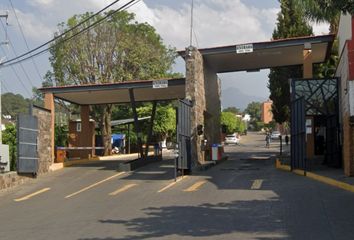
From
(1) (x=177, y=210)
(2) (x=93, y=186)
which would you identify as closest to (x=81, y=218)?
(1) (x=177, y=210)

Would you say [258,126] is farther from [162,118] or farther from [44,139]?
[44,139]

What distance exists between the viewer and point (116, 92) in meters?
33.2

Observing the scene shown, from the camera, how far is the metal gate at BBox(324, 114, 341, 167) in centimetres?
2517

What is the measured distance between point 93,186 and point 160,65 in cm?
2890

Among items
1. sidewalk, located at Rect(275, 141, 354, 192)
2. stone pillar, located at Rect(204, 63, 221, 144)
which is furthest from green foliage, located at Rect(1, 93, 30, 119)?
sidewalk, located at Rect(275, 141, 354, 192)

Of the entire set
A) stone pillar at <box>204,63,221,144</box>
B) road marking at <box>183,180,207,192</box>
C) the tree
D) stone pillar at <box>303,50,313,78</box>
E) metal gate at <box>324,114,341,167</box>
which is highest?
the tree

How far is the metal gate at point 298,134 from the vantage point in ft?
76.7

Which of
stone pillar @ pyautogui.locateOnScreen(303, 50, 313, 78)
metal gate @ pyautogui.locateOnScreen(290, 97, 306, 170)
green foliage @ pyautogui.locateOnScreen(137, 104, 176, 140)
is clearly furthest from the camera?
green foliage @ pyautogui.locateOnScreen(137, 104, 176, 140)

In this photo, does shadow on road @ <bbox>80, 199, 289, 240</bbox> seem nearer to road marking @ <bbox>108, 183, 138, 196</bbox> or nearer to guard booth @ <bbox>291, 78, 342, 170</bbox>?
road marking @ <bbox>108, 183, 138, 196</bbox>

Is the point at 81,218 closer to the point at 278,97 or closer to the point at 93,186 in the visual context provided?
the point at 93,186

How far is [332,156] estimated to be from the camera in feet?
84.2

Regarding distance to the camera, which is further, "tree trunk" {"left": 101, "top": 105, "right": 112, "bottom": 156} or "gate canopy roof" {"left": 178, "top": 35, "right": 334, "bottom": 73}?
"tree trunk" {"left": 101, "top": 105, "right": 112, "bottom": 156}

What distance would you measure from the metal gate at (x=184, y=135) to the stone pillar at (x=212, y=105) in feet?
16.3

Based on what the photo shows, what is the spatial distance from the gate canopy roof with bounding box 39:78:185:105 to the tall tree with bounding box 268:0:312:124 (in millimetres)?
9996
